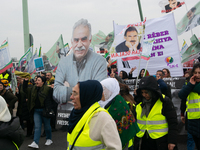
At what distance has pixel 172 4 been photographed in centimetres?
840

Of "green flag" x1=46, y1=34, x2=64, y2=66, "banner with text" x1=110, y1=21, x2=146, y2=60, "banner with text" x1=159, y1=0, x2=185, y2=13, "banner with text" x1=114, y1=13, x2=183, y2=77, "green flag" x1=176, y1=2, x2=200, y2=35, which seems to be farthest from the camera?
"green flag" x1=46, y1=34, x2=64, y2=66

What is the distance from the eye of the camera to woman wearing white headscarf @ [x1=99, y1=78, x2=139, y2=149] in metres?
2.79

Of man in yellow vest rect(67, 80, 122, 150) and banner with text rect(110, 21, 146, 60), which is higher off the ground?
banner with text rect(110, 21, 146, 60)

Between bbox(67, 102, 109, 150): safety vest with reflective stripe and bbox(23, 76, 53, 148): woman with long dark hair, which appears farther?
bbox(23, 76, 53, 148): woman with long dark hair

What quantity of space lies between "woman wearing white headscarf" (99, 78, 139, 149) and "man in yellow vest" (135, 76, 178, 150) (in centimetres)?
34

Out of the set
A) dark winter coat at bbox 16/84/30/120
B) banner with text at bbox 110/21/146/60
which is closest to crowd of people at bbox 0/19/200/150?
dark winter coat at bbox 16/84/30/120

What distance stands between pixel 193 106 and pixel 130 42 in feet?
8.90

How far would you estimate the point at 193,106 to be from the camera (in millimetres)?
3781

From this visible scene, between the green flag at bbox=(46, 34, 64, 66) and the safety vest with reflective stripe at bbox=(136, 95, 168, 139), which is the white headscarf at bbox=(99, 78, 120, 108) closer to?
the safety vest with reflective stripe at bbox=(136, 95, 168, 139)

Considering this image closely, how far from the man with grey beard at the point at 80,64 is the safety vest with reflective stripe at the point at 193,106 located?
5.65ft

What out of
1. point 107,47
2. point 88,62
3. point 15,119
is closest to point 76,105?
point 15,119

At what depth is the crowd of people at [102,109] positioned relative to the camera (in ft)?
6.43

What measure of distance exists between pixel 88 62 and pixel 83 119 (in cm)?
287

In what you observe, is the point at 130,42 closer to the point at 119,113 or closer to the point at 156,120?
the point at 156,120
